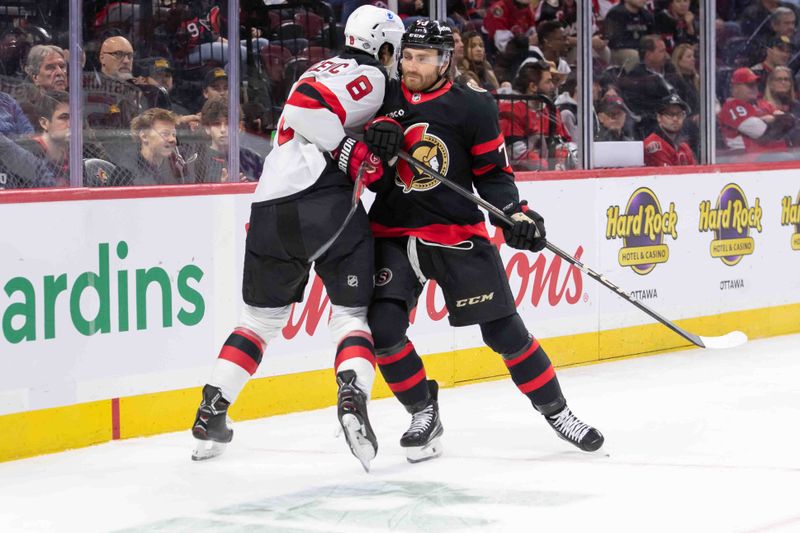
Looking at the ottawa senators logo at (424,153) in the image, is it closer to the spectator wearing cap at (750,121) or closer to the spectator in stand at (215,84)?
the spectator in stand at (215,84)

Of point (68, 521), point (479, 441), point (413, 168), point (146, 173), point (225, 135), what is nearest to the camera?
point (68, 521)

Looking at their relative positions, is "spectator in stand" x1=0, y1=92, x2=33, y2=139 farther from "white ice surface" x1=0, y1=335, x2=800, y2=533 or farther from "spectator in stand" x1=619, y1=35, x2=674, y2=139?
"spectator in stand" x1=619, y1=35, x2=674, y2=139

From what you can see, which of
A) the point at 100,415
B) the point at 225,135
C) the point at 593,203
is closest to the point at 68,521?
the point at 100,415

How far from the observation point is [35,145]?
4891 mm

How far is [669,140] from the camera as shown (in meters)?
7.48

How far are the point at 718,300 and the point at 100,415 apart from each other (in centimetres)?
362

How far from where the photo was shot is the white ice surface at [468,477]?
367 centimetres

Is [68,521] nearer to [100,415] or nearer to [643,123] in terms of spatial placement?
[100,415]

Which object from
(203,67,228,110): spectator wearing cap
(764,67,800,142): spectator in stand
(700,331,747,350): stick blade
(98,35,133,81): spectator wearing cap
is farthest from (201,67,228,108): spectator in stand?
(764,67,800,142): spectator in stand

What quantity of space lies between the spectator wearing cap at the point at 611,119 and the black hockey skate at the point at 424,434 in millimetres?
2870

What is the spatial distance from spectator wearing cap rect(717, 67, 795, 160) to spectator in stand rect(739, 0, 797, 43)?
0.69 ft

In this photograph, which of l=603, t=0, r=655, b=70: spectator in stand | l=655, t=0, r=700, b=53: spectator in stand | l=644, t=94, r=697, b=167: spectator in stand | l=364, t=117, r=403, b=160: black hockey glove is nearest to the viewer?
l=364, t=117, r=403, b=160: black hockey glove

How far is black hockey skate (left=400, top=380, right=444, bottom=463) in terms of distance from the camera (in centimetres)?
442

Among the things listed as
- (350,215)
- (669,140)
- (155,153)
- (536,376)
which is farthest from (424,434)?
(669,140)
